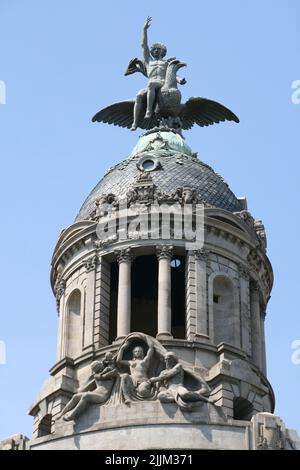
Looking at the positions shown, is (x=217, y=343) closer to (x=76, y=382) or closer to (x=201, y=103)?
(x=76, y=382)

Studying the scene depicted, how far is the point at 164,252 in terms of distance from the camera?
66375mm

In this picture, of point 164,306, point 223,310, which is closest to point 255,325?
point 223,310

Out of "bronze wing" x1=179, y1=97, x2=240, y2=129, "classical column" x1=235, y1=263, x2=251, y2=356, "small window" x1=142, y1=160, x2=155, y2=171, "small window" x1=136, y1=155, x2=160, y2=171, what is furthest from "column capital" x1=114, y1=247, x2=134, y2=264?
"bronze wing" x1=179, y1=97, x2=240, y2=129

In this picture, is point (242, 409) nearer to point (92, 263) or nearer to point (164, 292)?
point (164, 292)

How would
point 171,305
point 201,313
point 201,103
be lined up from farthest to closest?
point 201,103
point 171,305
point 201,313

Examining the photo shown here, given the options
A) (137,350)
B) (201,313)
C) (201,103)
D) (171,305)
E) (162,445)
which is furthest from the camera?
(201,103)

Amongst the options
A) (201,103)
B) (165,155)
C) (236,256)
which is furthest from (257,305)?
(201,103)

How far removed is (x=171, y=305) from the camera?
7000cm

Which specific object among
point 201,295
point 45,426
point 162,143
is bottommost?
point 45,426

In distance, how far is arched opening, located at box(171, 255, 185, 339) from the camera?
230 feet

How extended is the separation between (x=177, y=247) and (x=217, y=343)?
4539 millimetres

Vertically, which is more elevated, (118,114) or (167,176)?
(118,114)

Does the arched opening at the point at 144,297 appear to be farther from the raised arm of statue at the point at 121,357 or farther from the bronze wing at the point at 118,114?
the bronze wing at the point at 118,114

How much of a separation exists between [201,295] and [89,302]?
4.73m
